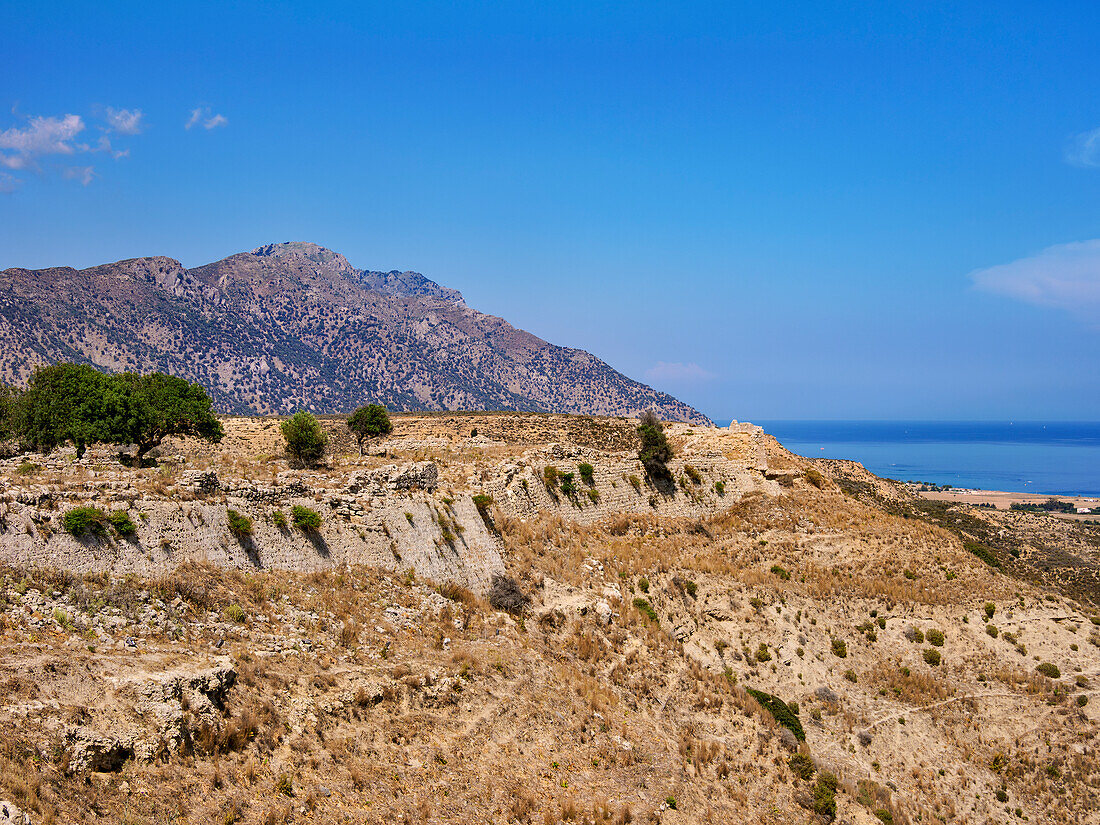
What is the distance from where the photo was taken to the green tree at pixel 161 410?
27.7 meters

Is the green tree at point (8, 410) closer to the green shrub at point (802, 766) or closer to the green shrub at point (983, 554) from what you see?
the green shrub at point (802, 766)

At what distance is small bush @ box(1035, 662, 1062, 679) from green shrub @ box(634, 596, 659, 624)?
46.3 feet

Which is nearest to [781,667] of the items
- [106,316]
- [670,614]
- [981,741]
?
[670,614]

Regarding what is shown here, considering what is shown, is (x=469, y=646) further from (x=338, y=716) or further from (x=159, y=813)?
(x=159, y=813)

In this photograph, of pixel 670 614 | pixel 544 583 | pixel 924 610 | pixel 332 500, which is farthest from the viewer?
pixel 924 610

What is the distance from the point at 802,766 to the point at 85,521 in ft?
63.6

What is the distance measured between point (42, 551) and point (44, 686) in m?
4.51

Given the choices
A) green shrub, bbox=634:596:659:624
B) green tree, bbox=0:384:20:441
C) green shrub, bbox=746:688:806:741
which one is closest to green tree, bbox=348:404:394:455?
green tree, bbox=0:384:20:441

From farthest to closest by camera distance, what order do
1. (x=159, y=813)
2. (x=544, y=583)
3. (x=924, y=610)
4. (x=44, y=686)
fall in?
1. (x=924, y=610)
2. (x=544, y=583)
3. (x=44, y=686)
4. (x=159, y=813)

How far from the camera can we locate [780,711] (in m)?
20.7

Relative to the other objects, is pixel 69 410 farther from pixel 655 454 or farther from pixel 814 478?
pixel 814 478

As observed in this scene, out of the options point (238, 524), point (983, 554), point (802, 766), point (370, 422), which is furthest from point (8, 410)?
point (983, 554)

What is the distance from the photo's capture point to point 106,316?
17475 cm

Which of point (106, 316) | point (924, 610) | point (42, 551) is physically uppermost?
point (106, 316)
